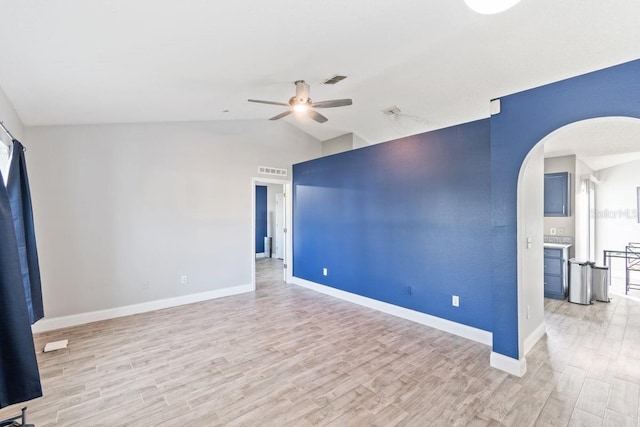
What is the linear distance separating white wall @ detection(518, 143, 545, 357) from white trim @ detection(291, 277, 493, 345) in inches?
17.7

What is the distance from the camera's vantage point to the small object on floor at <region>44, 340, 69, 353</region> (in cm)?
307

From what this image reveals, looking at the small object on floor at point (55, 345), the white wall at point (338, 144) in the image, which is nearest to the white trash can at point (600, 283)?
the white wall at point (338, 144)

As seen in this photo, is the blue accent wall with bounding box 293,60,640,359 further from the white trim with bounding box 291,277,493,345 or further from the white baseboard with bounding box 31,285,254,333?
the white baseboard with bounding box 31,285,254,333

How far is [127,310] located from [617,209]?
32.4 ft

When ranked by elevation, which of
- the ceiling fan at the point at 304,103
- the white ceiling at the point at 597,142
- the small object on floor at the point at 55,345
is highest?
the ceiling fan at the point at 304,103

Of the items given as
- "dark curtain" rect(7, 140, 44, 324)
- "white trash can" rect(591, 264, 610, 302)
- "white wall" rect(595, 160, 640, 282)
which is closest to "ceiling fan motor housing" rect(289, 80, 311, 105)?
"dark curtain" rect(7, 140, 44, 324)

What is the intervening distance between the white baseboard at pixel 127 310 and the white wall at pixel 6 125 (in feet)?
6.63

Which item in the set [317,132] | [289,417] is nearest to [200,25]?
[289,417]

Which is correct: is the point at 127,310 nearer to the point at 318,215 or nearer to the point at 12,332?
the point at 12,332

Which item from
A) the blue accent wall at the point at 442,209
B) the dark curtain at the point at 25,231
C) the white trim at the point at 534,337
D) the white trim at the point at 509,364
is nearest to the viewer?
the blue accent wall at the point at 442,209

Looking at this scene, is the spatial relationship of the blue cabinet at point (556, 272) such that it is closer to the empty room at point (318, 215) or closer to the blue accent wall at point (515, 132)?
the empty room at point (318, 215)

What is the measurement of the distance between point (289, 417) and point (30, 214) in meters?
3.27

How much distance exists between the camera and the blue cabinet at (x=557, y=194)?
17.3 feet

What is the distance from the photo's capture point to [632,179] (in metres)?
6.05
